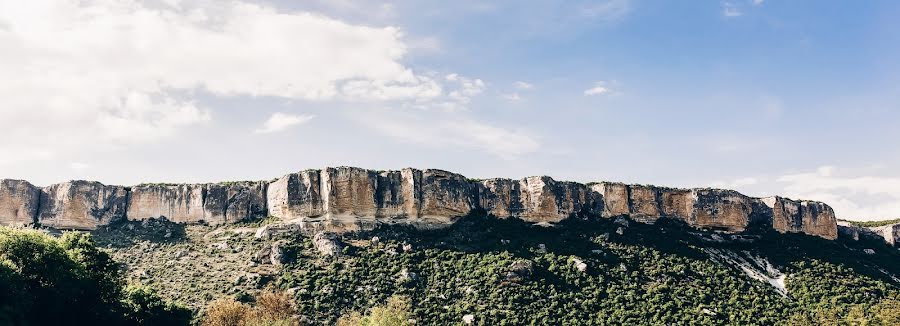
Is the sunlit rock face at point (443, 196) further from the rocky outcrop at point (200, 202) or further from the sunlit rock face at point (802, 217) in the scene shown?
the sunlit rock face at point (802, 217)

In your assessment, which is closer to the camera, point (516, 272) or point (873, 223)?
point (516, 272)

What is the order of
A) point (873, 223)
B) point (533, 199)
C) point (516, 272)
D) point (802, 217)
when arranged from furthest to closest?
1. point (873, 223)
2. point (802, 217)
3. point (533, 199)
4. point (516, 272)

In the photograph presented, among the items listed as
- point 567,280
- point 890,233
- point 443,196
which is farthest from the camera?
A: point 890,233

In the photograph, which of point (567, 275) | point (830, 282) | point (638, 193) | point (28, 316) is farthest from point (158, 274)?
point (830, 282)

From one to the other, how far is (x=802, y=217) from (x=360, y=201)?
53177 millimetres

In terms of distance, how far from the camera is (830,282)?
70.1 metres

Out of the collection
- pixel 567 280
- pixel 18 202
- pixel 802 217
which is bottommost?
pixel 567 280

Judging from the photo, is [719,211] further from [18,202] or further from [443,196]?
[18,202]

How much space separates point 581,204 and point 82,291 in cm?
5088

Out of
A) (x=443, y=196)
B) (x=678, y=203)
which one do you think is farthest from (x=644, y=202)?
(x=443, y=196)

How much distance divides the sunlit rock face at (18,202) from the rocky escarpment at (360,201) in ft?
0.31

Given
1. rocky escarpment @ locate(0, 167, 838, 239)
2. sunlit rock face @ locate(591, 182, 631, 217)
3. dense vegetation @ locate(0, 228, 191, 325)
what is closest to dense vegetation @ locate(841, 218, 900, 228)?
rocky escarpment @ locate(0, 167, 838, 239)

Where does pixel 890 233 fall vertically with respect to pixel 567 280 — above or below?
above

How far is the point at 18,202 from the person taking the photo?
77.7m
